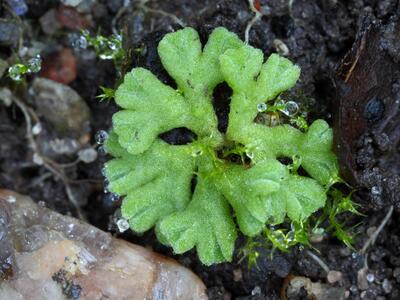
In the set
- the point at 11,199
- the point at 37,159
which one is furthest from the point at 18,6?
the point at 11,199

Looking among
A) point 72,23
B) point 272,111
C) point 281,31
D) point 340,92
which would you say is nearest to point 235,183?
point 272,111

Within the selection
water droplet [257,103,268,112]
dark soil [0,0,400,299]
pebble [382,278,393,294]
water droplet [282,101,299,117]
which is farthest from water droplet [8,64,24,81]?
pebble [382,278,393,294]

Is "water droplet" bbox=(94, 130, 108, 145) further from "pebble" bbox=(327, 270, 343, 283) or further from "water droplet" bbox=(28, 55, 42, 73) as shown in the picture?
"pebble" bbox=(327, 270, 343, 283)

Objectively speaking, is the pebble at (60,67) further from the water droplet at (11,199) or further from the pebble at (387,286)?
the pebble at (387,286)

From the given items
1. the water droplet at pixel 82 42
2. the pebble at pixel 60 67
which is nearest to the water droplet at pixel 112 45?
the water droplet at pixel 82 42

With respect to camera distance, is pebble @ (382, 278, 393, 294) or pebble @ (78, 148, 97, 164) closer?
pebble @ (382, 278, 393, 294)

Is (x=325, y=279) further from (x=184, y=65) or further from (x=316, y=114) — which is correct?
(x=184, y=65)

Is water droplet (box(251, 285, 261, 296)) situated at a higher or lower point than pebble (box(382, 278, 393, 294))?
lower
